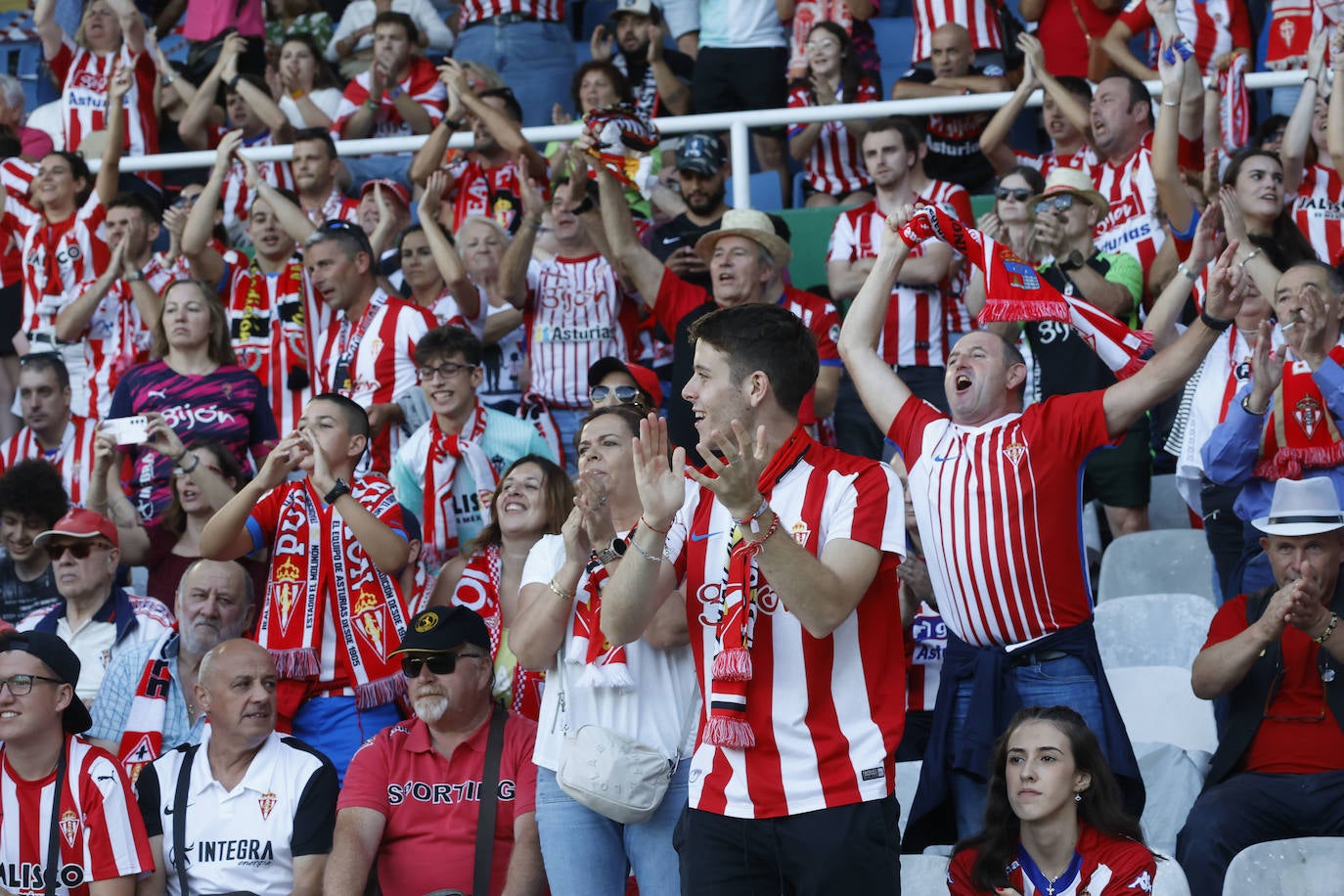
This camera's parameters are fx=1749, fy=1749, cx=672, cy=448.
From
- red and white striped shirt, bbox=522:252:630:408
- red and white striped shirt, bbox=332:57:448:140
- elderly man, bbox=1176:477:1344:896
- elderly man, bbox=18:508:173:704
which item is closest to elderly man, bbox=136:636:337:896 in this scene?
elderly man, bbox=18:508:173:704

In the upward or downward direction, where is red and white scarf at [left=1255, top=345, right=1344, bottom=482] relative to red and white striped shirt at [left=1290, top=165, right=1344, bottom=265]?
downward

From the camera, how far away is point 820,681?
3373 millimetres

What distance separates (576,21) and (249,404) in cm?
548

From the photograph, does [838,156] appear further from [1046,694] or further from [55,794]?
[55,794]

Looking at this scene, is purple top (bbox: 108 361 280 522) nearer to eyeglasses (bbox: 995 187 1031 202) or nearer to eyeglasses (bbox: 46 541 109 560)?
eyeglasses (bbox: 46 541 109 560)

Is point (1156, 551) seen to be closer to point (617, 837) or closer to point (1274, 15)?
point (617, 837)

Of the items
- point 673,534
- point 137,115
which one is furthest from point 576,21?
point 673,534

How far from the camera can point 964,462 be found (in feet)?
15.4

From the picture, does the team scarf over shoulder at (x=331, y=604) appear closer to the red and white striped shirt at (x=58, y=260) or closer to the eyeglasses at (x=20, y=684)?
the eyeglasses at (x=20, y=684)

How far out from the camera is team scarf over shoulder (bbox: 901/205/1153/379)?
481cm

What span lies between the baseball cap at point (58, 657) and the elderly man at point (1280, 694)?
326cm

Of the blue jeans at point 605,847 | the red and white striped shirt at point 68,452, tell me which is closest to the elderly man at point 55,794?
the blue jeans at point 605,847

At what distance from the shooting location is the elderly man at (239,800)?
510cm

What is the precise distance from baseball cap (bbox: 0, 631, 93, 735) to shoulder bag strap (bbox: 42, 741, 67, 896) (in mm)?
173
